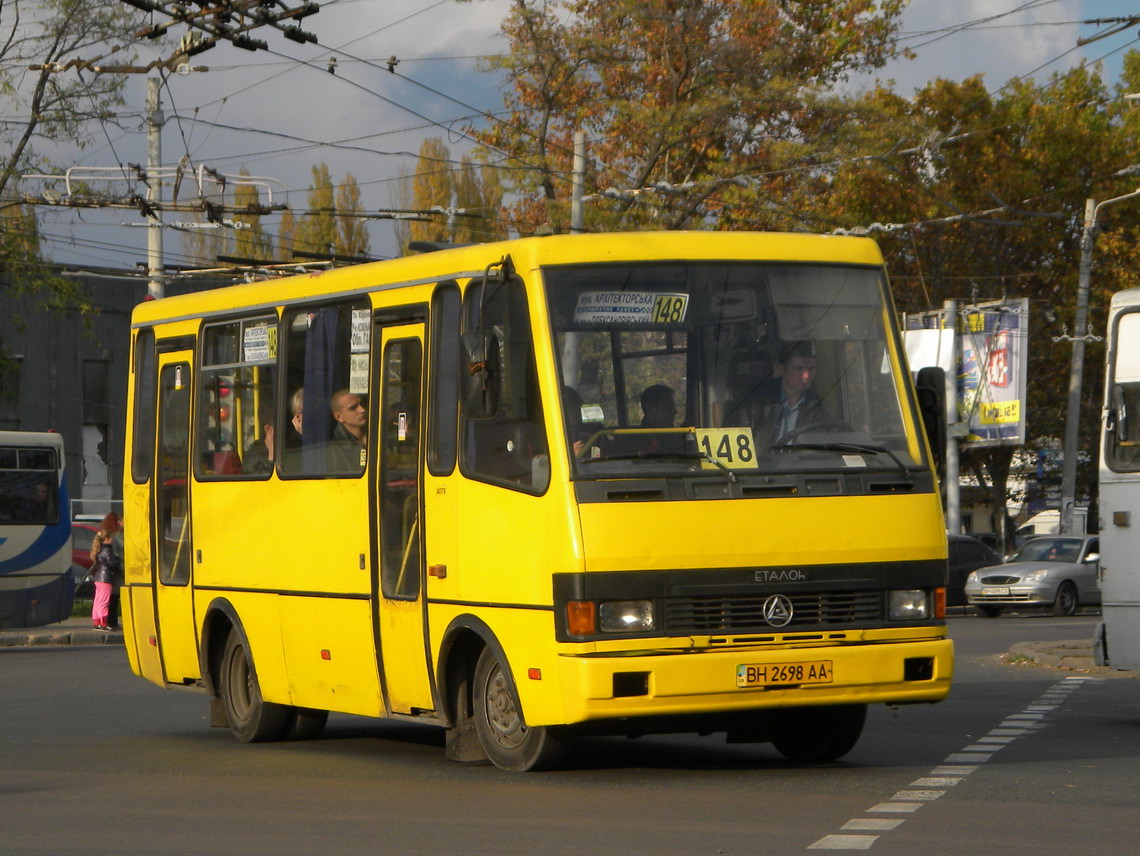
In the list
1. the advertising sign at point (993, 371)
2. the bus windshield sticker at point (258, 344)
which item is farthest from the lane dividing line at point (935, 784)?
the advertising sign at point (993, 371)

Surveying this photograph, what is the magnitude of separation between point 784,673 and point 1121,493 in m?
5.74

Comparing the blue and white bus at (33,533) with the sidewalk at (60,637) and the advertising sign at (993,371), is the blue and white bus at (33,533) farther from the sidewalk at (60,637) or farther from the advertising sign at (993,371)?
the advertising sign at (993,371)

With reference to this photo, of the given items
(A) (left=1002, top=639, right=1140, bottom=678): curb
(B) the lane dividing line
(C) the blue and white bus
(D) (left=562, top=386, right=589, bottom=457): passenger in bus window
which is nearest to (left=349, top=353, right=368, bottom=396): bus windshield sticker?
(D) (left=562, top=386, right=589, bottom=457): passenger in bus window

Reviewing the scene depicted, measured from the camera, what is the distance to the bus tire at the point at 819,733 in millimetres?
11570

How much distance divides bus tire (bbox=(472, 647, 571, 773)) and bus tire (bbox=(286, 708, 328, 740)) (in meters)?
2.96

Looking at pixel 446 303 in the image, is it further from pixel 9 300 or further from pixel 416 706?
pixel 9 300

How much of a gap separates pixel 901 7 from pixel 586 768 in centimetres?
3826

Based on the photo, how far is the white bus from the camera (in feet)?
49.5

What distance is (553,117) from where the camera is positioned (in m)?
46.7

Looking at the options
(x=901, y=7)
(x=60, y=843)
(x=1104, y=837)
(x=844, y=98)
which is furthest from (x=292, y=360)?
(x=901, y=7)

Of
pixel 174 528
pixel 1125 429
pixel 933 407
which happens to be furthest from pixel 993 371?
pixel 933 407

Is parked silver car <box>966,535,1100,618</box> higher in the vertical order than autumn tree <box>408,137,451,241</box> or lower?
lower

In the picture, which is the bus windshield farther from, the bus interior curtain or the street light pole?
the street light pole

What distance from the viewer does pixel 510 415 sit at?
35.0 feet
